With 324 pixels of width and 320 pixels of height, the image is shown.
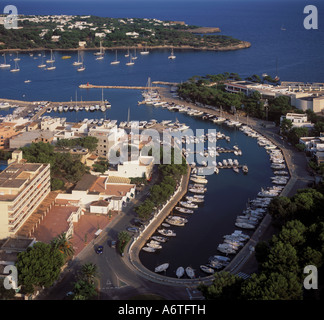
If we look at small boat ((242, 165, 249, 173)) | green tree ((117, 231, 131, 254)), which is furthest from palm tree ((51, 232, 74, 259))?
small boat ((242, 165, 249, 173))

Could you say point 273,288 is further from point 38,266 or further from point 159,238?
point 38,266

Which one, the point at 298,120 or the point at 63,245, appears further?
the point at 298,120

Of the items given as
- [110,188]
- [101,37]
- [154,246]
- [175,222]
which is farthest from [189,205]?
[101,37]

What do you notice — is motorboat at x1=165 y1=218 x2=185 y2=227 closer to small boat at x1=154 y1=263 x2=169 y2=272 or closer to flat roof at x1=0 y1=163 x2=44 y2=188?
small boat at x1=154 y1=263 x2=169 y2=272

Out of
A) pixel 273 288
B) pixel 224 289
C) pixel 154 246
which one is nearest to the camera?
pixel 273 288

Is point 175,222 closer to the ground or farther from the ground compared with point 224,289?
closer to the ground

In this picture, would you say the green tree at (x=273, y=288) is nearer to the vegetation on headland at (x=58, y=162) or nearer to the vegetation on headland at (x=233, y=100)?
the vegetation on headland at (x=58, y=162)

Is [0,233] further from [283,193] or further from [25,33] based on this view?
[25,33]
